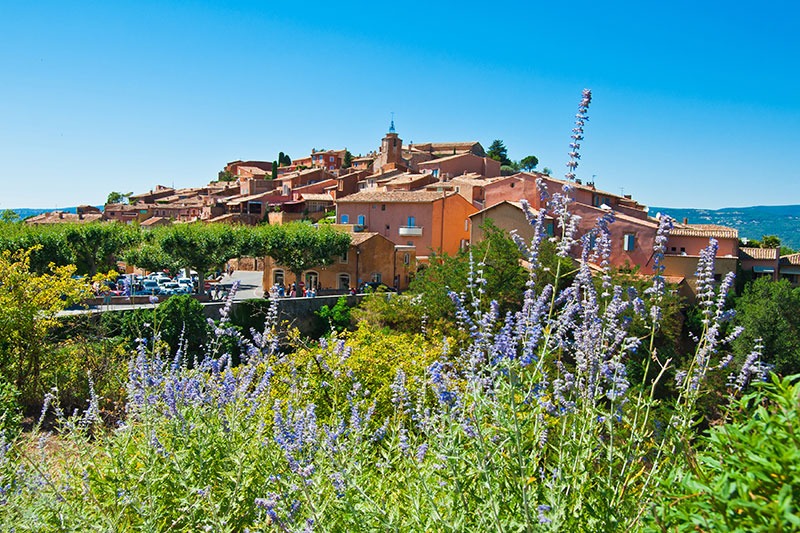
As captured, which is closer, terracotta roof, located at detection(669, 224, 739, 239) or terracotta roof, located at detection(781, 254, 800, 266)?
terracotta roof, located at detection(669, 224, 739, 239)

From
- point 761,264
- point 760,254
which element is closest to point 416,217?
point 761,264

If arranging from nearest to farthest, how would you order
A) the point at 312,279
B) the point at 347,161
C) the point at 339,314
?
1. the point at 339,314
2. the point at 312,279
3. the point at 347,161

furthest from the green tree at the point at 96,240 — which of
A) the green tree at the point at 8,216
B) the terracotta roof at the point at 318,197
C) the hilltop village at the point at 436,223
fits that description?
the terracotta roof at the point at 318,197

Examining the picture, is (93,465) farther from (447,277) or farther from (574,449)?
(447,277)

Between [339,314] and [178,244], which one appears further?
[178,244]

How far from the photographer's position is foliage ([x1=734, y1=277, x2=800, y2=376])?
27891mm

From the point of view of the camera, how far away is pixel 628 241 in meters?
34.8

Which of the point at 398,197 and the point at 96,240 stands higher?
the point at 398,197

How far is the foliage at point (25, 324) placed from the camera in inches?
520

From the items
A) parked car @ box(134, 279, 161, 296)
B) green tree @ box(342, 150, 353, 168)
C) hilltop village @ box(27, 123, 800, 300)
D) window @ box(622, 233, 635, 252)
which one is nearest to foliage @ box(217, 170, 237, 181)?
green tree @ box(342, 150, 353, 168)

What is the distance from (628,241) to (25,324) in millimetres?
30609

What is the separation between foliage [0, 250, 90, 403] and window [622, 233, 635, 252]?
2940 cm

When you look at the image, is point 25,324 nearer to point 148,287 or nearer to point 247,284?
point 148,287

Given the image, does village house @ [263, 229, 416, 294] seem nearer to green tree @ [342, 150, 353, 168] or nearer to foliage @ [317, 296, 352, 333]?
foliage @ [317, 296, 352, 333]
